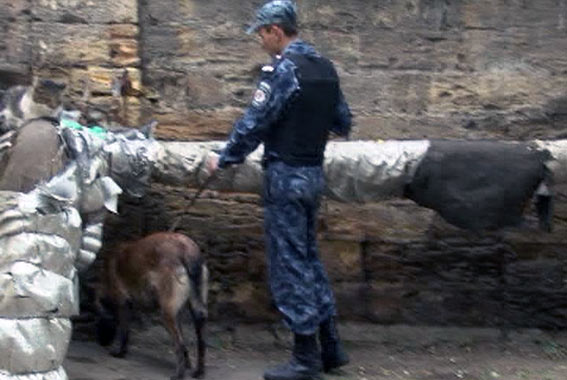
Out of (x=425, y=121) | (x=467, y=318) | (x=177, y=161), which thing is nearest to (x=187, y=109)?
(x=177, y=161)

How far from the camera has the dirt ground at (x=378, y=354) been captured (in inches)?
302

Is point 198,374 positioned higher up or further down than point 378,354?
higher up

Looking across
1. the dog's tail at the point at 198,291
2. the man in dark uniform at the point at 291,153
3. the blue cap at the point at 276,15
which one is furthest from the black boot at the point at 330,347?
the blue cap at the point at 276,15

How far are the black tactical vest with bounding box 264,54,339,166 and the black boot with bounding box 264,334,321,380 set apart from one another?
93 cm

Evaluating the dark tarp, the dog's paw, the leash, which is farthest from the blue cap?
the dog's paw

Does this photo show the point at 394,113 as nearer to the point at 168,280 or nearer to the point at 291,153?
the point at 291,153

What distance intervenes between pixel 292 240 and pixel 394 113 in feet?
5.80

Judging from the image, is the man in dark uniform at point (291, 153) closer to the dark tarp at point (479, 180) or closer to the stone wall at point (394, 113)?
the dark tarp at point (479, 180)

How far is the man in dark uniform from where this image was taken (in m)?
6.96

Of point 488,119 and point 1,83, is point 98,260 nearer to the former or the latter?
point 1,83

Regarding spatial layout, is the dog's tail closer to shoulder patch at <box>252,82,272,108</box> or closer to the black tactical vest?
the black tactical vest

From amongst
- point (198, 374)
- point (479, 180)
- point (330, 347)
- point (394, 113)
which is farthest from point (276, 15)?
point (198, 374)

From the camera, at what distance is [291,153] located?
277 inches

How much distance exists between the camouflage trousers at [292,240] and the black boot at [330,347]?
26 centimetres
